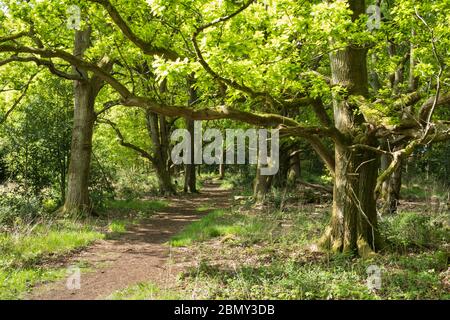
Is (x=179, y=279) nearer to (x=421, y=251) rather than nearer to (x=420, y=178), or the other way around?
(x=421, y=251)

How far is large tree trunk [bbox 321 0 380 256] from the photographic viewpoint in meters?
8.52

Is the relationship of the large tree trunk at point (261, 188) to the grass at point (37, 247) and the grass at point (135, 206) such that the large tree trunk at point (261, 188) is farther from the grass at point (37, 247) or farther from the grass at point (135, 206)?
the grass at point (37, 247)

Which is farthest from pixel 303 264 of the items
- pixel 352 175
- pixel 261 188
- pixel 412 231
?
pixel 261 188

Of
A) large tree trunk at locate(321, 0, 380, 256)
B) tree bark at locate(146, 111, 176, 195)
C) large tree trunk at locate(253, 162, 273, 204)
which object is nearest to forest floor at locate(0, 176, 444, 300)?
large tree trunk at locate(321, 0, 380, 256)

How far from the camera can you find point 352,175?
28.4ft

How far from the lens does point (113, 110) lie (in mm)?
27734

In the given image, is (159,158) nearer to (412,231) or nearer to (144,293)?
(412,231)

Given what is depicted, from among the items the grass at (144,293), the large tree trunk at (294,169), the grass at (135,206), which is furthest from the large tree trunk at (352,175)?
the large tree trunk at (294,169)

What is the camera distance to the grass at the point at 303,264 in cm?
631

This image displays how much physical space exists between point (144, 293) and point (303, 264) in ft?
10.4

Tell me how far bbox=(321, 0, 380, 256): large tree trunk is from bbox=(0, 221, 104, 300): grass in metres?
5.44

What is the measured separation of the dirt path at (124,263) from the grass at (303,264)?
24.8 inches

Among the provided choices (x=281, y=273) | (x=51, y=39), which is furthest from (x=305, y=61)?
(x=51, y=39)
